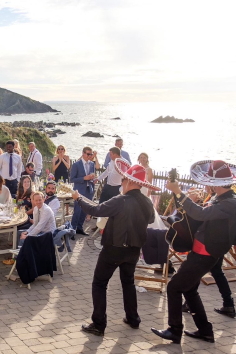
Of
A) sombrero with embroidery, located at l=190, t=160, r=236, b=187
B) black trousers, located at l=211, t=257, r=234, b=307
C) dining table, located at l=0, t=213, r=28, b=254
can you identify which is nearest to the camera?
sombrero with embroidery, located at l=190, t=160, r=236, b=187

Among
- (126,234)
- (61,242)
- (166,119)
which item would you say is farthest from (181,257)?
(166,119)

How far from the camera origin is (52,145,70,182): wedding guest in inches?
459

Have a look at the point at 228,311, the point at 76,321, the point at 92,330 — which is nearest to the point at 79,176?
the point at 76,321

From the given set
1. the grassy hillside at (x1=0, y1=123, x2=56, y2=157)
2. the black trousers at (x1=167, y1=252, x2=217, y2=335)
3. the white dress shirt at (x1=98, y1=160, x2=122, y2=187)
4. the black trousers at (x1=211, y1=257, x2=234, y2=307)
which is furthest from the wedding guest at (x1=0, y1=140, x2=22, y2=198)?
the grassy hillside at (x1=0, y1=123, x2=56, y2=157)

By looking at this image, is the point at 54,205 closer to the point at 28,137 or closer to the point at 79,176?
the point at 79,176

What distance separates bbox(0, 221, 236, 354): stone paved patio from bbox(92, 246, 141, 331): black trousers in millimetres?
316

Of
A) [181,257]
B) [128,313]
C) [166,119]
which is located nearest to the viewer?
[128,313]

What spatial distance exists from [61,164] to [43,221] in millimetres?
4610

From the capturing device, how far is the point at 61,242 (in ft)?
24.9

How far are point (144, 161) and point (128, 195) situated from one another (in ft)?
14.8

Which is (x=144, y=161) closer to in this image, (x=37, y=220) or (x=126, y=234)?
(x=37, y=220)

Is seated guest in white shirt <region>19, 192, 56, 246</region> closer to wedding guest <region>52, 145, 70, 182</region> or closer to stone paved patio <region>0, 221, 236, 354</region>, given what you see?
stone paved patio <region>0, 221, 236, 354</region>

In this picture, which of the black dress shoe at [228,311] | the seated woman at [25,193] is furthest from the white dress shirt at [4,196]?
the black dress shoe at [228,311]

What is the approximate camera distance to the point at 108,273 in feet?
16.9
